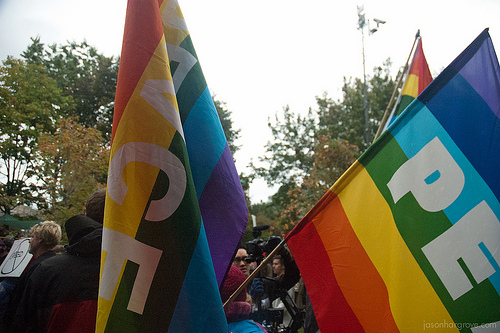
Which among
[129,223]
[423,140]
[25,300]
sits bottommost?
[25,300]

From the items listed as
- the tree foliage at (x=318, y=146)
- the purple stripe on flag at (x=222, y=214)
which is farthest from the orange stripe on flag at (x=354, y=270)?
the tree foliage at (x=318, y=146)

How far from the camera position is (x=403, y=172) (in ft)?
7.60

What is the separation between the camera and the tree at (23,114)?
66.4 feet

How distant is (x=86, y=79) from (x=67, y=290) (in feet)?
92.4

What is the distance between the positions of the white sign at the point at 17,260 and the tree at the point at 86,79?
22.8m

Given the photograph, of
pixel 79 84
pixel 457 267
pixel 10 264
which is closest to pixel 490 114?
pixel 457 267

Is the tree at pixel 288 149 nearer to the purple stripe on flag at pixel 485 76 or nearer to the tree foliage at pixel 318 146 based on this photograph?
the tree foliage at pixel 318 146

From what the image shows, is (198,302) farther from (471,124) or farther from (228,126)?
(228,126)

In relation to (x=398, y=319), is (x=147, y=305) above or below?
above

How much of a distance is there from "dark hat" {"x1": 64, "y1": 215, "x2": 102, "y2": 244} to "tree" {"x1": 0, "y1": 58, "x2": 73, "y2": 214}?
752 inches

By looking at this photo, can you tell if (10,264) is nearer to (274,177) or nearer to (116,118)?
(116,118)

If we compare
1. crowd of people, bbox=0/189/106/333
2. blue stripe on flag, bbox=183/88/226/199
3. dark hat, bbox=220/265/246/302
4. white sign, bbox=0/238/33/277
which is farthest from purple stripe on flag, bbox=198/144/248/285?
white sign, bbox=0/238/33/277

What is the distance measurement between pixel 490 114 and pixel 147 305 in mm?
2293

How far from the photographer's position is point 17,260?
3197 mm
